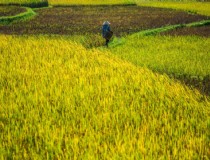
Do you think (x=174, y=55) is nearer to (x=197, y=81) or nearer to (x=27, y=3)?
(x=197, y=81)

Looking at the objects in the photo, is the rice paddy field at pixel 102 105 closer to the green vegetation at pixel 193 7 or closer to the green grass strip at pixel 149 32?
the green grass strip at pixel 149 32

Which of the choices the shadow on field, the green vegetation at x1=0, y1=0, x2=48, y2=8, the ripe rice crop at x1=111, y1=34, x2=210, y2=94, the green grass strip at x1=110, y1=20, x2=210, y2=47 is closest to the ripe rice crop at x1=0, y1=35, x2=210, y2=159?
the shadow on field

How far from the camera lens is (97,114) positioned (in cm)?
364

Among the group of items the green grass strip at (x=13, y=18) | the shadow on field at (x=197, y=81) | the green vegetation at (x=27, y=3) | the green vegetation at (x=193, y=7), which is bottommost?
the green grass strip at (x=13, y=18)

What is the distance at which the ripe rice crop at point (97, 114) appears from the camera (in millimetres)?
2875

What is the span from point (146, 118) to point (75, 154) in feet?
3.94

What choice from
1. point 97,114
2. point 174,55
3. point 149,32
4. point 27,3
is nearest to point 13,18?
point 27,3

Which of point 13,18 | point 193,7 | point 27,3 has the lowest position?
point 13,18

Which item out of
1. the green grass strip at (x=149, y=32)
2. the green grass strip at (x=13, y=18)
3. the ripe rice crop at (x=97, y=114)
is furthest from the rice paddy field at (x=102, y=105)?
the green grass strip at (x=13, y=18)

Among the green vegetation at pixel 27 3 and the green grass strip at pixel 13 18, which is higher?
the green vegetation at pixel 27 3

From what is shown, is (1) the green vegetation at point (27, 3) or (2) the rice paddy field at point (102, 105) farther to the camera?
(1) the green vegetation at point (27, 3)

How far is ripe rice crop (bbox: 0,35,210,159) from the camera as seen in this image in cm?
288

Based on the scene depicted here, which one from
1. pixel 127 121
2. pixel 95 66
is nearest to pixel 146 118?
pixel 127 121

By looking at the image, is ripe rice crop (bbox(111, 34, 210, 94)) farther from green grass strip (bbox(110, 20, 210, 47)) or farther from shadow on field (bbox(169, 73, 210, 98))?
green grass strip (bbox(110, 20, 210, 47))
